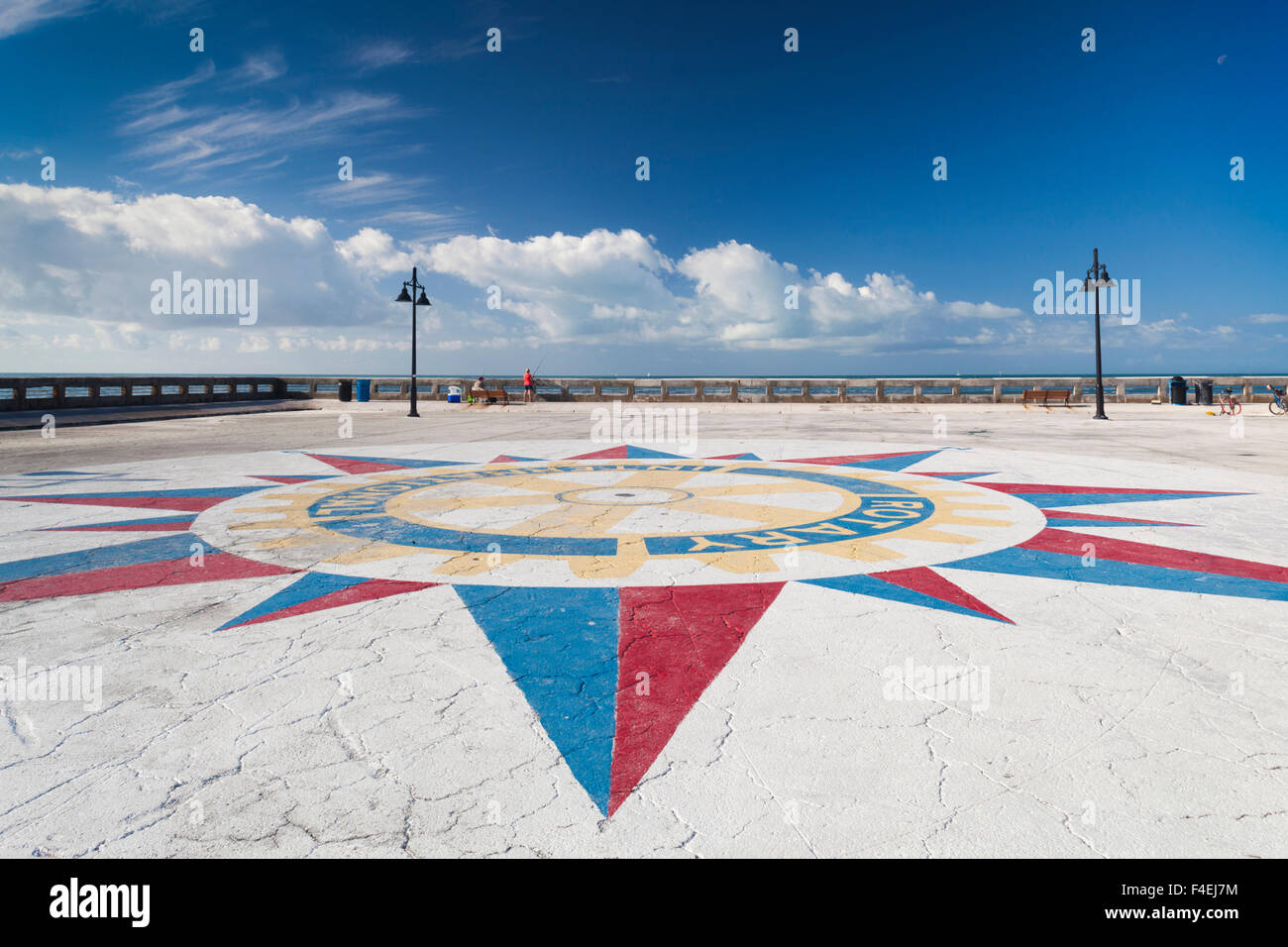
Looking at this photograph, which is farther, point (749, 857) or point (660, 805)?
point (660, 805)

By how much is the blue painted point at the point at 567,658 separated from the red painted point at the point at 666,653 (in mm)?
59

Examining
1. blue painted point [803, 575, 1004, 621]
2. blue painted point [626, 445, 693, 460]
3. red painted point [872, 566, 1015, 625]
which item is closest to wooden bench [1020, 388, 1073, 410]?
blue painted point [626, 445, 693, 460]

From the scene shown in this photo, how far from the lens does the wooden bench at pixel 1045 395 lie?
27.2 meters

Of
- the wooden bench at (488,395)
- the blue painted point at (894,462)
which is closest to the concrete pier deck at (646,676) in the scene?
the blue painted point at (894,462)

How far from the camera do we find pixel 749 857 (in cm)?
214

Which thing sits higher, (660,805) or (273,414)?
(273,414)

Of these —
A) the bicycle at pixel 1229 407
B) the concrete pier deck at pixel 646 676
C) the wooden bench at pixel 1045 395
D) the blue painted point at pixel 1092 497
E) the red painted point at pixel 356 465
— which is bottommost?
the concrete pier deck at pixel 646 676

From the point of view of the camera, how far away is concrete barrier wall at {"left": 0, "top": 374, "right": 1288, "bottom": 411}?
26734mm

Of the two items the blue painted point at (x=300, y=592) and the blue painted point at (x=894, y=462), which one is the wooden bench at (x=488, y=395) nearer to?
the blue painted point at (x=894, y=462)

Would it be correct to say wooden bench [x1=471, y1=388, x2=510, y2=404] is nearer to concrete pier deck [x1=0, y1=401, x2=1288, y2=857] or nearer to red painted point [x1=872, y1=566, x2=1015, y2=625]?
concrete pier deck [x1=0, y1=401, x2=1288, y2=857]

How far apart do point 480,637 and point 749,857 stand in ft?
7.08

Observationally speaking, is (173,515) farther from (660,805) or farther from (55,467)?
(660,805)
